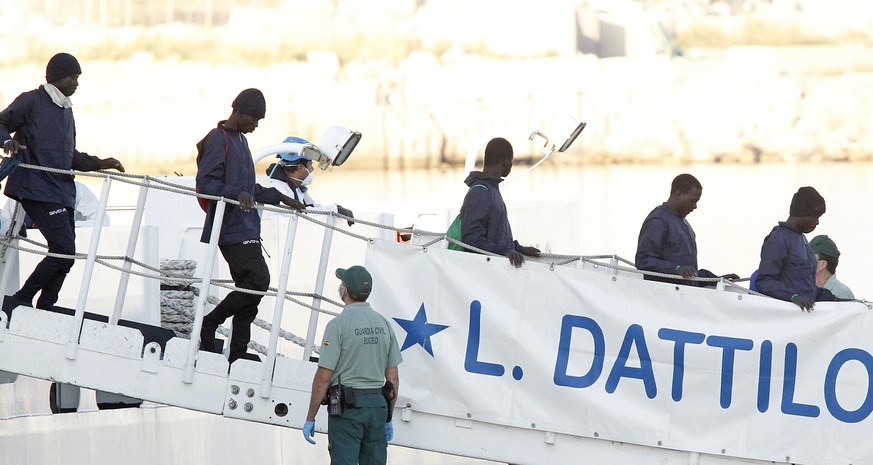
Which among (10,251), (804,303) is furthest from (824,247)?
(10,251)

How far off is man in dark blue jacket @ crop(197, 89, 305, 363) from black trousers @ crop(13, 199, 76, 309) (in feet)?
2.39

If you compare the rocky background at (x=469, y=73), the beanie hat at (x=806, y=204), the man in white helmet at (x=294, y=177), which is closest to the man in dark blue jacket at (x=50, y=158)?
the man in white helmet at (x=294, y=177)

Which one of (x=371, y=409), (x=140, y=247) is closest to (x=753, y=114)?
(x=140, y=247)

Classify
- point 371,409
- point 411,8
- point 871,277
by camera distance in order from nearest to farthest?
1. point 371,409
2. point 871,277
3. point 411,8

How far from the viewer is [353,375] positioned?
18.0 feet

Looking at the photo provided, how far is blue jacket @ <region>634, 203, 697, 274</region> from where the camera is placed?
6.05 m

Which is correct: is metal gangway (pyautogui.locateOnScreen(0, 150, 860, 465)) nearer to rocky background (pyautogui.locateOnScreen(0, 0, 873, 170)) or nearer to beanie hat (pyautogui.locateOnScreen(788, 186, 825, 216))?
beanie hat (pyautogui.locateOnScreen(788, 186, 825, 216))

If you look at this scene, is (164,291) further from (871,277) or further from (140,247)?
(871,277)

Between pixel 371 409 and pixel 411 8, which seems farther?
pixel 411 8

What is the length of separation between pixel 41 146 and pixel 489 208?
2.17m

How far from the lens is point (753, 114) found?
3738 cm

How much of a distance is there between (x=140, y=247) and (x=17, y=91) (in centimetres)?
3027

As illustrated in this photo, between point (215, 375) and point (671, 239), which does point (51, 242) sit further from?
point (671, 239)

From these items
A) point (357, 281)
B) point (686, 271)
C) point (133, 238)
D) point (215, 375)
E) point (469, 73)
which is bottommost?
point (215, 375)
